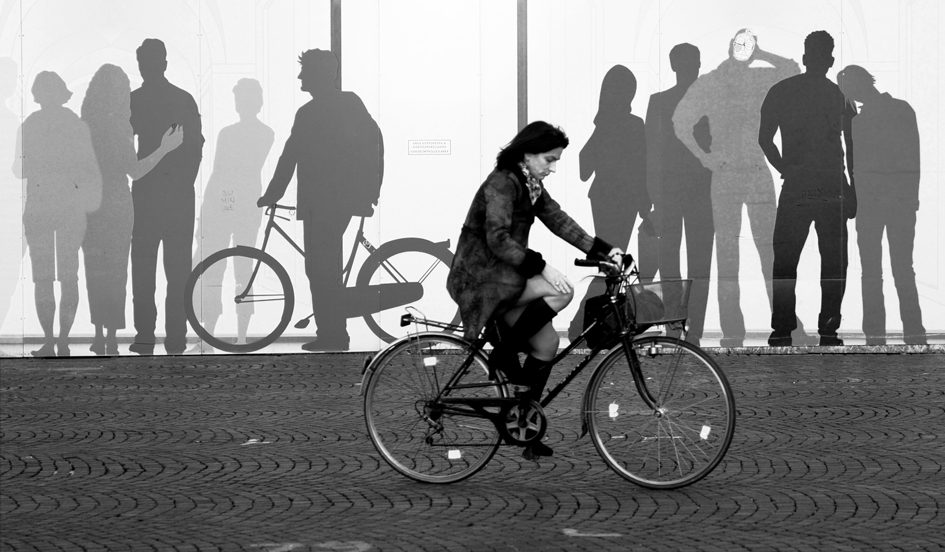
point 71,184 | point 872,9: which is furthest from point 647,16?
point 71,184

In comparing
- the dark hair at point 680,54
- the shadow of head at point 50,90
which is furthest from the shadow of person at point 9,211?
the dark hair at point 680,54

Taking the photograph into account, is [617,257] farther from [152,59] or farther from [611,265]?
[152,59]

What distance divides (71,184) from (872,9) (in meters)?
7.33

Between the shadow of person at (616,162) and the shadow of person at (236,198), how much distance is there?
116 inches

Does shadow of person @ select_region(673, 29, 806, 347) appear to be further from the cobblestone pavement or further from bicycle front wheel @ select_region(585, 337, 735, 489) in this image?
bicycle front wheel @ select_region(585, 337, 735, 489)

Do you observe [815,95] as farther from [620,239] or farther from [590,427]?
[590,427]

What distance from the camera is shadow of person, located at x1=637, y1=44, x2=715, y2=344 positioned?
11484 mm

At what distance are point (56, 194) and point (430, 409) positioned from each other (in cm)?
686

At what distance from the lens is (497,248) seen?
5516mm

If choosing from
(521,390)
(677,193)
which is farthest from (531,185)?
(677,193)

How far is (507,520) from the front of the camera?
505 centimetres

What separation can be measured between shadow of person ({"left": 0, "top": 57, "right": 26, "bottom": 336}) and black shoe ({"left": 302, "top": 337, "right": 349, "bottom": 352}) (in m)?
2.68

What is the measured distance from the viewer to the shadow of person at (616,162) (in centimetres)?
1147

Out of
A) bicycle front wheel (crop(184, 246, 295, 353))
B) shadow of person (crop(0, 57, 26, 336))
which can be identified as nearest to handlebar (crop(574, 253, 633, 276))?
bicycle front wheel (crop(184, 246, 295, 353))
